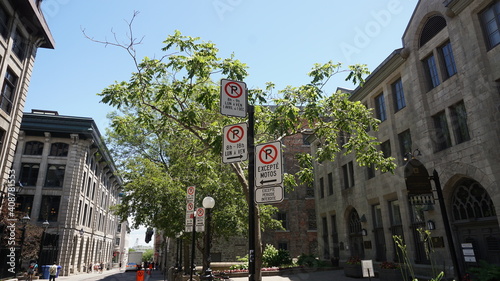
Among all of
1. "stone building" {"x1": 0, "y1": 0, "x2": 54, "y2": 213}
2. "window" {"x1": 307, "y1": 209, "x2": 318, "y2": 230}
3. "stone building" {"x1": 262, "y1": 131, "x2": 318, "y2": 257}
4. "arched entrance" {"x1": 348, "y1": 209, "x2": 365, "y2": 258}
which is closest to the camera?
"stone building" {"x1": 0, "y1": 0, "x2": 54, "y2": 213}

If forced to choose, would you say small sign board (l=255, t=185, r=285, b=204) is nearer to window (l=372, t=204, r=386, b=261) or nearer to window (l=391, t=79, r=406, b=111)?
window (l=391, t=79, r=406, b=111)

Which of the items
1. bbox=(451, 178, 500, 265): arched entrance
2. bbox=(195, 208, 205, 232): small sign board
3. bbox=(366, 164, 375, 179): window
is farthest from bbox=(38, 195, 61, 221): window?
bbox=(451, 178, 500, 265): arched entrance

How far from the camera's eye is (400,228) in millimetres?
20484

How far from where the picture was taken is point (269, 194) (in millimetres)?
5668

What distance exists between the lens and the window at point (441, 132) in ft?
56.1

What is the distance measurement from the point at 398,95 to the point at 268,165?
18.5 m

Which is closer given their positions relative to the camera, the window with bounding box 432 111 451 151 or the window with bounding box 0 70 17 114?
the window with bounding box 432 111 451 151

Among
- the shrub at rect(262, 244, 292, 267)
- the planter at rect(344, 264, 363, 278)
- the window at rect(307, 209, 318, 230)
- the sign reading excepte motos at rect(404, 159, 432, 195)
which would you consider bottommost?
the planter at rect(344, 264, 363, 278)

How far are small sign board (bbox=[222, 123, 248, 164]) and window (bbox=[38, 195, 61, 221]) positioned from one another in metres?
38.7

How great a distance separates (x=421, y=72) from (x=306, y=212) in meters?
23.7

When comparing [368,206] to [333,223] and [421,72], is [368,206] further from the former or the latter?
[421,72]

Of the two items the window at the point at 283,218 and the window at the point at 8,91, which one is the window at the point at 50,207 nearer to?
the window at the point at 8,91

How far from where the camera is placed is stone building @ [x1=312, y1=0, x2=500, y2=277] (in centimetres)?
Answer: 1443

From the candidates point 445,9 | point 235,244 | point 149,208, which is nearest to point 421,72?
point 445,9
